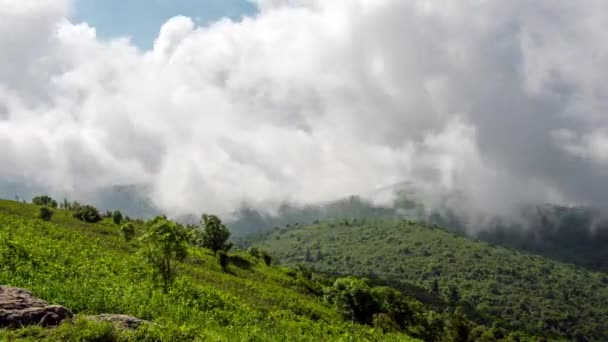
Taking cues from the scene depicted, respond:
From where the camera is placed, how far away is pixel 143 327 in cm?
1695

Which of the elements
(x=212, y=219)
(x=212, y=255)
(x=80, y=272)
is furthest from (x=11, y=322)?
(x=212, y=219)

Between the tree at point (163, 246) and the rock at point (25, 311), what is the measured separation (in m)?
21.7

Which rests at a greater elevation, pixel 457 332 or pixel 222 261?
pixel 222 261

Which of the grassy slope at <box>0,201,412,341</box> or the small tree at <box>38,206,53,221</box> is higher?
the small tree at <box>38,206,53,221</box>

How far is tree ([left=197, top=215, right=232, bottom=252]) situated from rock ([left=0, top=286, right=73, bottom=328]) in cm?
11529

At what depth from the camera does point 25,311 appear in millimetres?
16047

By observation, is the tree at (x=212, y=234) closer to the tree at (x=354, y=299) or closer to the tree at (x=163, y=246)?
the tree at (x=354, y=299)

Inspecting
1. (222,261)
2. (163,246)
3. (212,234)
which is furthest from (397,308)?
(163,246)

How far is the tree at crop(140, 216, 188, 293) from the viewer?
39.1m

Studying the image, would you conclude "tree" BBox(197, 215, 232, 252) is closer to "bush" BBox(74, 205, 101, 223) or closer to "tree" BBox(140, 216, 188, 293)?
"bush" BBox(74, 205, 101, 223)

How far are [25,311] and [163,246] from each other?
76.1 ft

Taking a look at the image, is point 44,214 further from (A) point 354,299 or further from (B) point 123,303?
(B) point 123,303

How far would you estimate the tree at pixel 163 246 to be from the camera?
39.1 metres

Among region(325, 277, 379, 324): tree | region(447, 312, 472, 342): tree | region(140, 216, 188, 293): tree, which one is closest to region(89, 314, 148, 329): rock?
region(140, 216, 188, 293): tree
